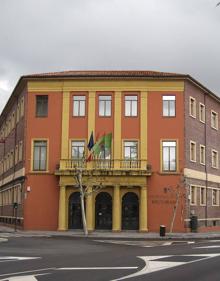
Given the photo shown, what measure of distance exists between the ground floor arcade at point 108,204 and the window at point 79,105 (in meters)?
5.24

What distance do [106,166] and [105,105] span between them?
16.1ft

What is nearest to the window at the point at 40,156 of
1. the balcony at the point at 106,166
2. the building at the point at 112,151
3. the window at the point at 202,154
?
the building at the point at 112,151

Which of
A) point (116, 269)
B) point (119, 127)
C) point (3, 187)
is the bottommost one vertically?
point (116, 269)

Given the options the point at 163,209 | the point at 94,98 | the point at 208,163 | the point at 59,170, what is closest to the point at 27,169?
the point at 59,170

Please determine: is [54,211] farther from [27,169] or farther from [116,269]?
[116,269]

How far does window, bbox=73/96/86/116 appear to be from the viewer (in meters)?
44.5

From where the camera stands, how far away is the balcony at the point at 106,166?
4275cm

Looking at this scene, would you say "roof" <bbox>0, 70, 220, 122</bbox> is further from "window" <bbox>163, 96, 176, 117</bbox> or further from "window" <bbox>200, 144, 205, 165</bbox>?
"window" <bbox>200, 144, 205, 165</bbox>

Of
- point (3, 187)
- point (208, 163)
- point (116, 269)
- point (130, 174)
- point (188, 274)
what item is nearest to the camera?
point (188, 274)

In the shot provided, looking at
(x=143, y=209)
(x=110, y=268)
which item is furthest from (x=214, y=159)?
(x=110, y=268)

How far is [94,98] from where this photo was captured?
44.4 meters

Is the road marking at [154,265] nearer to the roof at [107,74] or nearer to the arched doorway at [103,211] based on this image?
the arched doorway at [103,211]

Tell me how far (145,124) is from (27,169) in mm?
9885

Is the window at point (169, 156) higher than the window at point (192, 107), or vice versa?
the window at point (192, 107)
